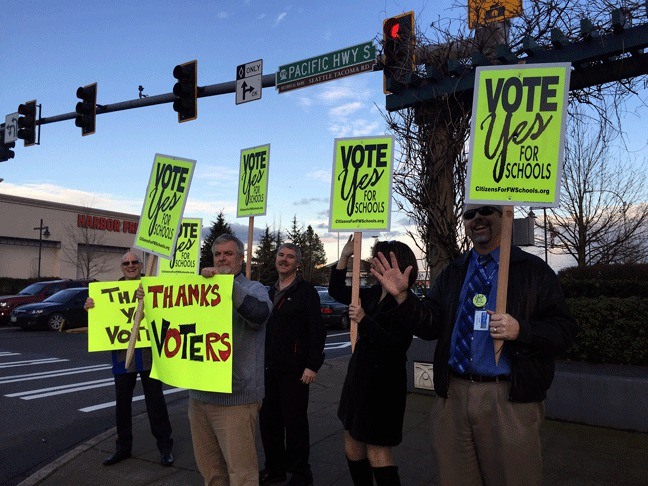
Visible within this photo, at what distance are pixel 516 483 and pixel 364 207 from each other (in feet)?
7.89

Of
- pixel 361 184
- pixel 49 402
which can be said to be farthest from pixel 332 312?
pixel 361 184

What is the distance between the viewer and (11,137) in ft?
49.8

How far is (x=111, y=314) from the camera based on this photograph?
17.1ft

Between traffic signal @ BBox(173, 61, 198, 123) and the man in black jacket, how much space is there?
23.3 ft

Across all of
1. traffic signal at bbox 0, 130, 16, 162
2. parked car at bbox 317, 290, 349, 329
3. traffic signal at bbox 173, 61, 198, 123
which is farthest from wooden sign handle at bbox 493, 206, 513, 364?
parked car at bbox 317, 290, 349, 329

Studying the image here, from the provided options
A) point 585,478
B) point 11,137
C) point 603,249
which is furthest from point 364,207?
point 603,249

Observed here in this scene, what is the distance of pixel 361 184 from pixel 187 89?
7721 mm

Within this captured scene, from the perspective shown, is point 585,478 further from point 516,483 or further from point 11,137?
point 11,137

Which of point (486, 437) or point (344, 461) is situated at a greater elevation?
point (486, 437)

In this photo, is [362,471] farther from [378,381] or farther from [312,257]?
[312,257]

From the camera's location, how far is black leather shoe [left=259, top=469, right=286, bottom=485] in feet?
15.7

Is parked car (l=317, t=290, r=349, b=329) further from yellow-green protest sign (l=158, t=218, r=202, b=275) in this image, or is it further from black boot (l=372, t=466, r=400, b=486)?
black boot (l=372, t=466, r=400, b=486)

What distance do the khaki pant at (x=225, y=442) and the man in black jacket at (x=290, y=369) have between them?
39.1 inches

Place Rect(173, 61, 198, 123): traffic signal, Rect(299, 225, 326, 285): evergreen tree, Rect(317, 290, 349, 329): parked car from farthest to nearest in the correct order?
1. Rect(299, 225, 326, 285): evergreen tree
2. Rect(317, 290, 349, 329): parked car
3. Rect(173, 61, 198, 123): traffic signal
